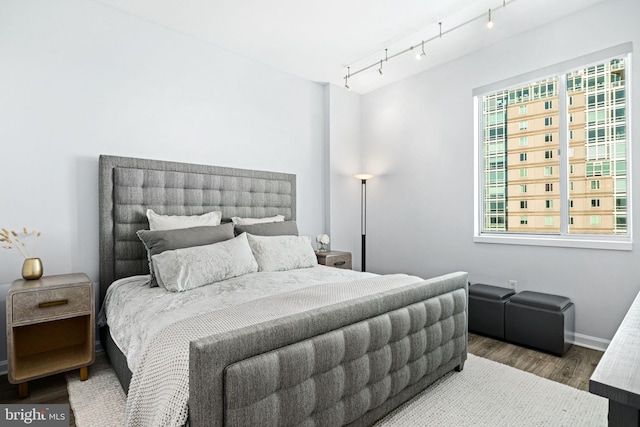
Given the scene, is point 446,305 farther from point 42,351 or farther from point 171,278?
point 42,351

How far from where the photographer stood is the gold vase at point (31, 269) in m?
2.24

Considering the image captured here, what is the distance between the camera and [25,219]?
246 centimetres

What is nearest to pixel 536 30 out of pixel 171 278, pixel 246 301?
pixel 246 301

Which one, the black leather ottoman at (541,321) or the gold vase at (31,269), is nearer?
the gold vase at (31,269)

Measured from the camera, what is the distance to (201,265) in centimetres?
236

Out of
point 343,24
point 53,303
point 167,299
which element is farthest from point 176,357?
point 343,24

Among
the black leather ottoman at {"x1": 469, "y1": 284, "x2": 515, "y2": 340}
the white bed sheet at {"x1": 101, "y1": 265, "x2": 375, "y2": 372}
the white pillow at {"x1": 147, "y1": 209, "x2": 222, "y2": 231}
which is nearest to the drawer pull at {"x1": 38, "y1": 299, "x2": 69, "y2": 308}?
the white bed sheet at {"x1": 101, "y1": 265, "x2": 375, "y2": 372}

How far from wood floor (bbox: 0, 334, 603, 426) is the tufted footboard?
25.8 inches

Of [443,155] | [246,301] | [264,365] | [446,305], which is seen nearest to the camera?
[264,365]

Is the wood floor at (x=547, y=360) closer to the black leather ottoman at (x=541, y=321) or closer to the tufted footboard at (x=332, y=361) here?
the black leather ottoman at (x=541, y=321)

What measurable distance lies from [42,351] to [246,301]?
1718mm

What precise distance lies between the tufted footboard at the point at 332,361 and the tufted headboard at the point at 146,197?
79.0 inches

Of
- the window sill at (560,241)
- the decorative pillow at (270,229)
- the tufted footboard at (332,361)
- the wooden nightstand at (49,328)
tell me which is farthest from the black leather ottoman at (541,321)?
the wooden nightstand at (49,328)

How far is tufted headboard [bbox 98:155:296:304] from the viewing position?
8.95ft
